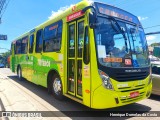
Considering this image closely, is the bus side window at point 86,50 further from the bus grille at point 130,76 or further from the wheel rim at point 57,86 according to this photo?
the wheel rim at point 57,86

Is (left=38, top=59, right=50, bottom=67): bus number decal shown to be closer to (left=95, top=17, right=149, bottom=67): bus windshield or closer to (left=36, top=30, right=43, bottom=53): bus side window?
(left=36, top=30, right=43, bottom=53): bus side window

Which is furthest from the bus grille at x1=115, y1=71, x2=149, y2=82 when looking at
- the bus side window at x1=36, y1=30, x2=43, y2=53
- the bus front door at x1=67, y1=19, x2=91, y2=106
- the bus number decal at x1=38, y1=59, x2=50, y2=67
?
the bus side window at x1=36, y1=30, x2=43, y2=53

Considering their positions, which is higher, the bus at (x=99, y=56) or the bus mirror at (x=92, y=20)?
the bus mirror at (x=92, y=20)

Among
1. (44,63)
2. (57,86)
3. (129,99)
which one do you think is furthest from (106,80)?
(44,63)

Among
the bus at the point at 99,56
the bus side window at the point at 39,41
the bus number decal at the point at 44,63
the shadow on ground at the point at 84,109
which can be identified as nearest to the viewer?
the bus at the point at 99,56

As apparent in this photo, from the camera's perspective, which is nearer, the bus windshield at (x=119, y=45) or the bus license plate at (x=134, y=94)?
the bus windshield at (x=119, y=45)

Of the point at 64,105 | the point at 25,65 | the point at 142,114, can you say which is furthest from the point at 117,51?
the point at 25,65

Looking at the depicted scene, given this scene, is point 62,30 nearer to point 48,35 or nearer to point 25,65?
point 48,35

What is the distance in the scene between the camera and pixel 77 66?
6.04 m

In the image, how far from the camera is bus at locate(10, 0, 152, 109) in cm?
520

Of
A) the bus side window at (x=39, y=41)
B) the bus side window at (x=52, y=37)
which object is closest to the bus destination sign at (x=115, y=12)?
the bus side window at (x=52, y=37)

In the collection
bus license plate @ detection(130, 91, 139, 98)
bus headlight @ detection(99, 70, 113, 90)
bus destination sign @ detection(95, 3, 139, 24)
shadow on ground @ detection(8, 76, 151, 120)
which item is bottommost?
shadow on ground @ detection(8, 76, 151, 120)

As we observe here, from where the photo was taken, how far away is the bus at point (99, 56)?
520cm

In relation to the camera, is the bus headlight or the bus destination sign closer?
the bus headlight
